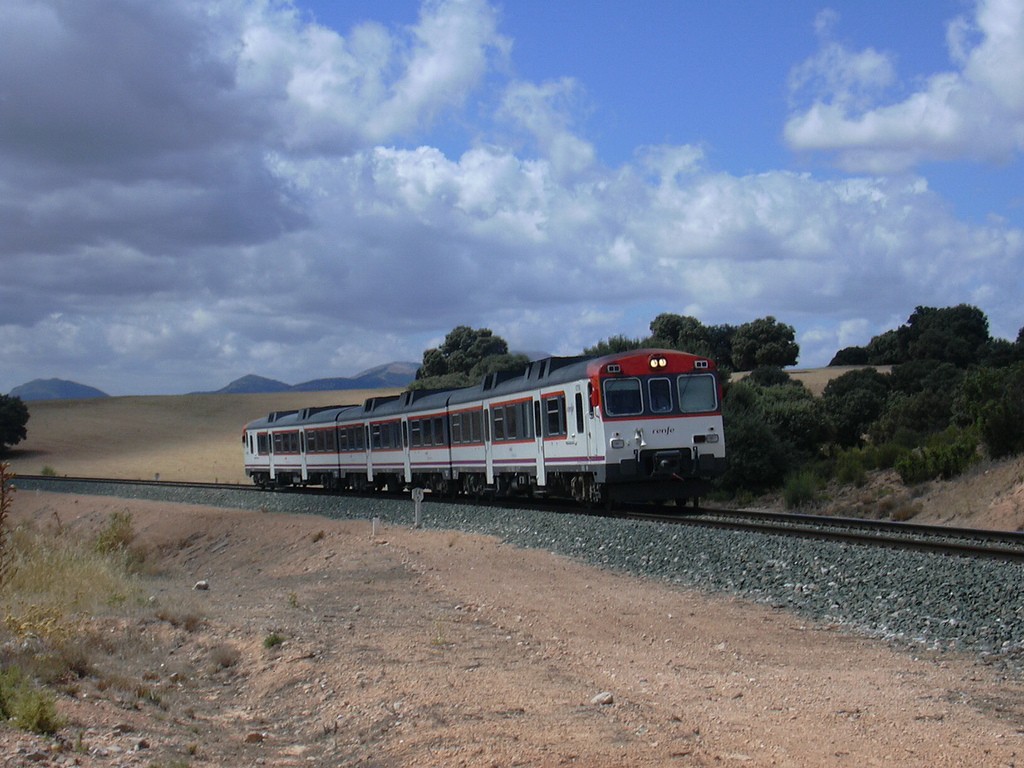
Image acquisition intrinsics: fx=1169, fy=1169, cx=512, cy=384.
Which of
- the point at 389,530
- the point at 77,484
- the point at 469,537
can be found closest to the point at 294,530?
the point at 389,530

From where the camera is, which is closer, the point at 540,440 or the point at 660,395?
the point at 660,395

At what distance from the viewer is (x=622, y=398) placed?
20609mm

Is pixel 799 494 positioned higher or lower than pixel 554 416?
lower

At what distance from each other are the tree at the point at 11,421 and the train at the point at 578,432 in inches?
2181

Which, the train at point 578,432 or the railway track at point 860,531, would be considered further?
the train at point 578,432

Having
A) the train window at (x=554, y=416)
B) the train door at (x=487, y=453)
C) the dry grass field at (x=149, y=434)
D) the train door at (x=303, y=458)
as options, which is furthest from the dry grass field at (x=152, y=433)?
the train window at (x=554, y=416)

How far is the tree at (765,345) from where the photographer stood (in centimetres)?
8419

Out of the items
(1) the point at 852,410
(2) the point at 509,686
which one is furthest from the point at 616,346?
(2) the point at 509,686

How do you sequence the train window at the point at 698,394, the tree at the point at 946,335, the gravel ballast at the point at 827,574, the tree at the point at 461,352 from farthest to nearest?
the tree at the point at 461,352
the tree at the point at 946,335
the train window at the point at 698,394
the gravel ballast at the point at 827,574

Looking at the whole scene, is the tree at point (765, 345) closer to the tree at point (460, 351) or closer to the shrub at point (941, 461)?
the tree at point (460, 351)

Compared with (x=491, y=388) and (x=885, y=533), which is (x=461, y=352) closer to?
(x=491, y=388)

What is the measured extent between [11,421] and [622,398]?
69.6 m

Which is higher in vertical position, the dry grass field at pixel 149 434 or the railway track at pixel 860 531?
the dry grass field at pixel 149 434

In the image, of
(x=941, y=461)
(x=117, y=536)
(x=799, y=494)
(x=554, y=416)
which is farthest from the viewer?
(x=117, y=536)
